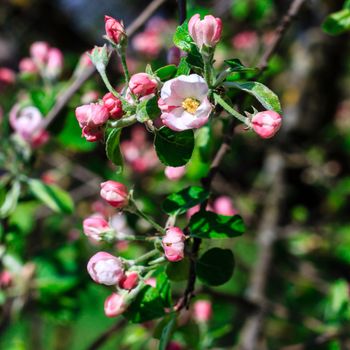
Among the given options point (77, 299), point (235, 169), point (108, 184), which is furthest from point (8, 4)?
point (108, 184)

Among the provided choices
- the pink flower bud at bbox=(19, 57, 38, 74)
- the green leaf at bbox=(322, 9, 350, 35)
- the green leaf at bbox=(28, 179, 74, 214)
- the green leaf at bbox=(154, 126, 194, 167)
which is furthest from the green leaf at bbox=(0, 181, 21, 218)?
the green leaf at bbox=(322, 9, 350, 35)

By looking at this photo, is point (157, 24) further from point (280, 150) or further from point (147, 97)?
point (147, 97)

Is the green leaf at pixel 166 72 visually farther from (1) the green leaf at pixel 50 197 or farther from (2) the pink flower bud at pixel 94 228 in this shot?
(1) the green leaf at pixel 50 197

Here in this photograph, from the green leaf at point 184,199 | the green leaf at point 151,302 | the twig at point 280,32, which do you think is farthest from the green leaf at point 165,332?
Answer: the twig at point 280,32

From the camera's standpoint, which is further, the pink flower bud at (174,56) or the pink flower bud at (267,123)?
the pink flower bud at (174,56)

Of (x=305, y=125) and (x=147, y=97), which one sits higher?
(x=147, y=97)

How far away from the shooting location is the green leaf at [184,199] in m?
0.65

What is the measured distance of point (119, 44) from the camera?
616 mm

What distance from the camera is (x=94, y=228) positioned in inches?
27.0

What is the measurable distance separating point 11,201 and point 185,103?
20.7 inches

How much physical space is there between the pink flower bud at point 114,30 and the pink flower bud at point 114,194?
158mm

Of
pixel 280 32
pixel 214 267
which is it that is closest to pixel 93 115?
pixel 214 267

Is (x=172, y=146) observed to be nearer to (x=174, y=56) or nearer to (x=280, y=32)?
(x=174, y=56)

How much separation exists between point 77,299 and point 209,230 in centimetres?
65
